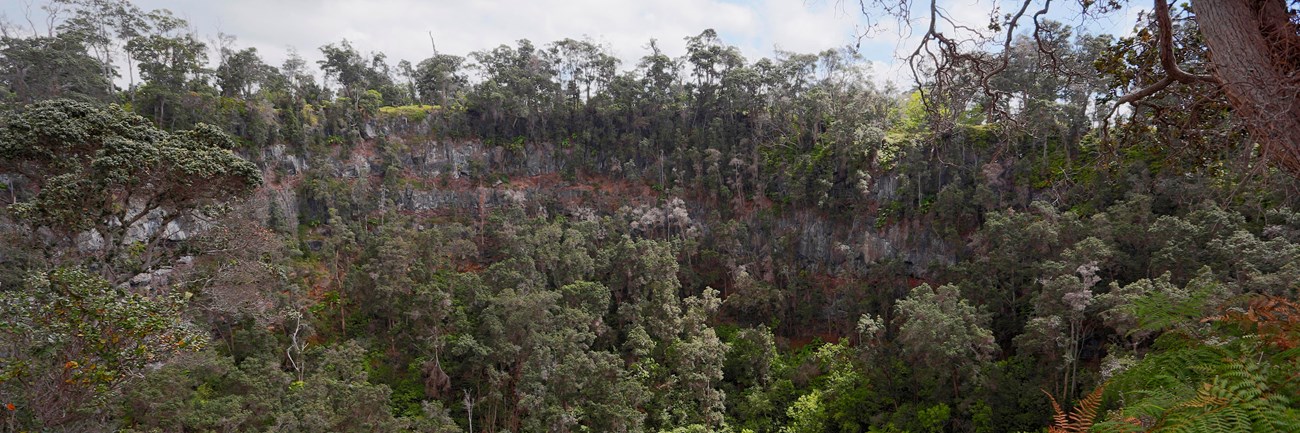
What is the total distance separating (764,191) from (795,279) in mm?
4682

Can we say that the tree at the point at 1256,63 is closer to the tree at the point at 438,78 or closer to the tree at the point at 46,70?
the tree at the point at 46,70

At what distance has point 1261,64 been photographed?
9.60 ft

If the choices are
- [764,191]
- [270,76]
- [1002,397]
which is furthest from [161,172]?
[764,191]

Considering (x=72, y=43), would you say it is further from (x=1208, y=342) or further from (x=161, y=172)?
(x=1208, y=342)

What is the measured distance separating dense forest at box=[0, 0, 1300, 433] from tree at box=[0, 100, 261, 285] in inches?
1.7

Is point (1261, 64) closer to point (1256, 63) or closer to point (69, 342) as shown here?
point (1256, 63)

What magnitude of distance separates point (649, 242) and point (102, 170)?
649 inches

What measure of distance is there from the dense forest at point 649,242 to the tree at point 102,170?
0.14 feet

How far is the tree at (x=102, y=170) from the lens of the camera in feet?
24.5

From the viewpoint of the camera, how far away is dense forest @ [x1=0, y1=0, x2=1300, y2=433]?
4.21 meters

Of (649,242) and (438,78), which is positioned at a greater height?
(438,78)

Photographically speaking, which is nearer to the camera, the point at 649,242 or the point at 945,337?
the point at 945,337

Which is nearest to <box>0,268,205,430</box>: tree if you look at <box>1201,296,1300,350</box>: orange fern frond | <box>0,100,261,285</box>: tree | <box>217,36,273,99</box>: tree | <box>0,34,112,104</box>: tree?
<box>0,100,261,285</box>: tree

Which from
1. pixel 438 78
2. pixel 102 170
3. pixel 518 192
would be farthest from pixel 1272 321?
pixel 438 78
